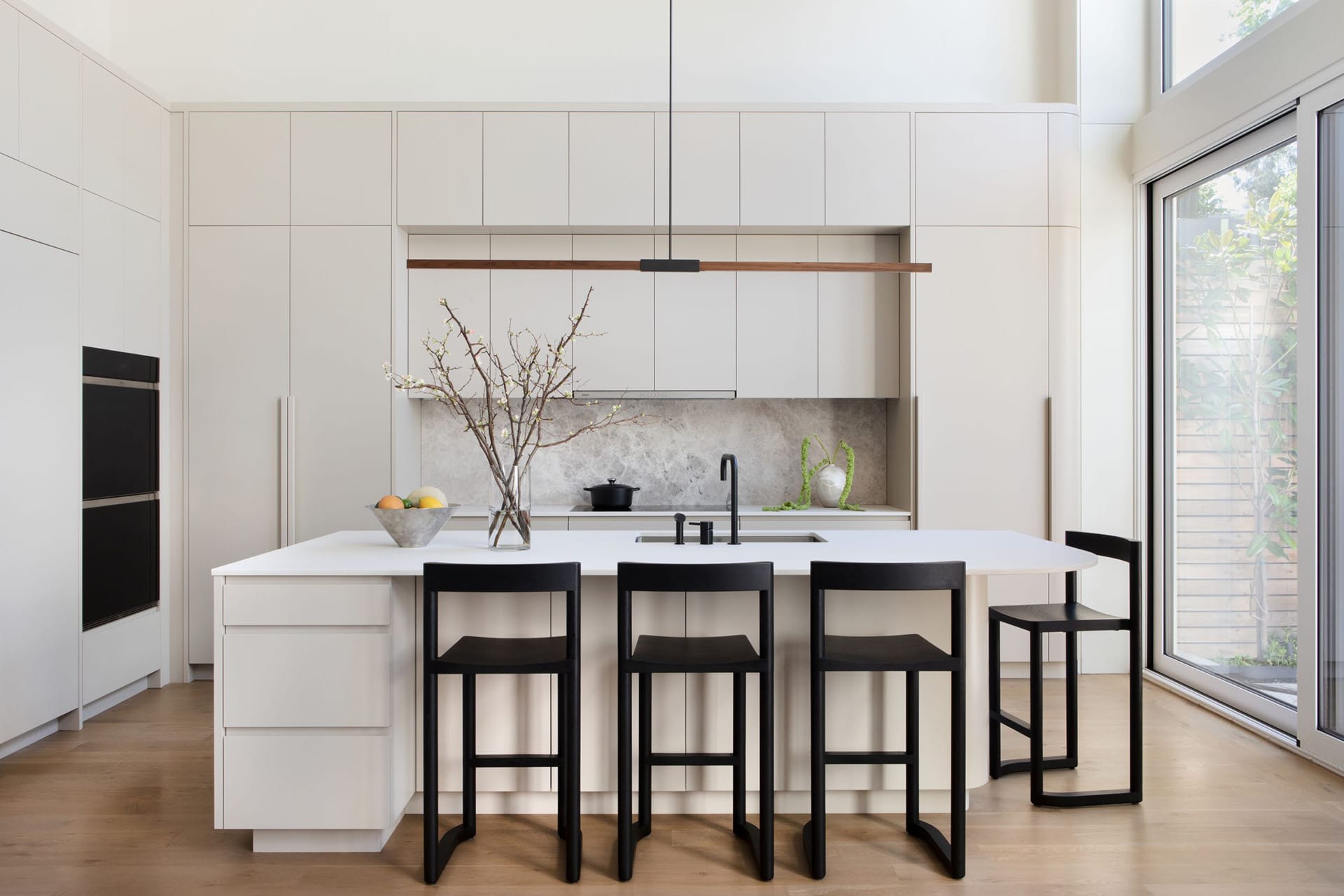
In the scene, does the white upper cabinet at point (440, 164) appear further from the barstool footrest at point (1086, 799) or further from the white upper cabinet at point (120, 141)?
the barstool footrest at point (1086, 799)

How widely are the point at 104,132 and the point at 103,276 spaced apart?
2.11ft

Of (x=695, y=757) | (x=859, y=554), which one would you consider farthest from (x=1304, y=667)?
(x=695, y=757)

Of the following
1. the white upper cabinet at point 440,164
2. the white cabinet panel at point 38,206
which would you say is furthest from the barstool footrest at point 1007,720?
the white cabinet panel at point 38,206

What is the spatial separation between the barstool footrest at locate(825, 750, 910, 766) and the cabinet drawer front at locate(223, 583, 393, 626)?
139cm

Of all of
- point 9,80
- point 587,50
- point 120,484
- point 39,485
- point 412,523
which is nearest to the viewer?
point 412,523

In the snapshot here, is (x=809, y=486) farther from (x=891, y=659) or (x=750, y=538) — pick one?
(x=891, y=659)

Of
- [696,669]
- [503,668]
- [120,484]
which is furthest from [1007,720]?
[120,484]

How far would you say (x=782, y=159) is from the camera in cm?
429

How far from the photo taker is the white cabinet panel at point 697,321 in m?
4.45

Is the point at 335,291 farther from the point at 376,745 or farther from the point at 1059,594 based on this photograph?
the point at 1059,594

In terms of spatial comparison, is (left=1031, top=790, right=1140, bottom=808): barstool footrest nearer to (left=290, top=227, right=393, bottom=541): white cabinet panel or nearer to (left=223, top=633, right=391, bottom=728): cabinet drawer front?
(left=223, top=633, right=391, bottom=728): cabinet drawer front

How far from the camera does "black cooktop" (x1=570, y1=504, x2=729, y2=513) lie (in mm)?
4395

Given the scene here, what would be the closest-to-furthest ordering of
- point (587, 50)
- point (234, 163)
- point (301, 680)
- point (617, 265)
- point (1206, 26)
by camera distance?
point (301, 680)
point (1206, 26)
point (234, 163)
point (617, 265)
point (587, 50)

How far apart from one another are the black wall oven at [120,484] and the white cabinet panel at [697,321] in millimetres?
2484
